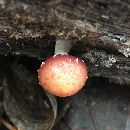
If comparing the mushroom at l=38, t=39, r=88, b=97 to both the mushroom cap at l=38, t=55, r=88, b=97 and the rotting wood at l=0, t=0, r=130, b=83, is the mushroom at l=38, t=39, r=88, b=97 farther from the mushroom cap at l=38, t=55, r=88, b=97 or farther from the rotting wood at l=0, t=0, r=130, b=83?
the rotting wood at l=0, t=0, r=130, b=83

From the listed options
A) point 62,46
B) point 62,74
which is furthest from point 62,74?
point 62,46

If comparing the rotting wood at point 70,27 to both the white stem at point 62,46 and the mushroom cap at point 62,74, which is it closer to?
the white stem at point 62,46

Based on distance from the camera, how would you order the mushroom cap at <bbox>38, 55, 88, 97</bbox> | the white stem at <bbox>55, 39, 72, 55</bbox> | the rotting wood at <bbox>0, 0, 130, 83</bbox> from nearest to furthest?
1. the rotting wood at <bbox>0, 0, 130, 83</bbox>
2. the mushroom cap at <bbox>38, 55, 88, 97</bbox>
3. the white stem at <bbox>55, 39, 72, 55</bbox>

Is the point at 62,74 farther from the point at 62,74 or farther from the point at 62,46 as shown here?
the point at 62,46

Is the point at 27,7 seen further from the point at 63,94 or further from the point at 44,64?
the point at 63,94

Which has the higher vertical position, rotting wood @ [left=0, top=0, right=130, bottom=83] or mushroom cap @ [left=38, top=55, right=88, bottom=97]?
rotting wood @ [left=0, top=0, right=130, bottom=83]

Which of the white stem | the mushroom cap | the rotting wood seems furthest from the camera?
the white stem

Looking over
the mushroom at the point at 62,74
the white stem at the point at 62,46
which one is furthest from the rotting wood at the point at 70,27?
the mushroom at the point at 62,74

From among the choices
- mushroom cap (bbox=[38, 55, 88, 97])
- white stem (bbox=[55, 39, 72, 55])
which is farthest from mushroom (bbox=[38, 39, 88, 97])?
white stem (bbox=[55, 39, 72, 55])
